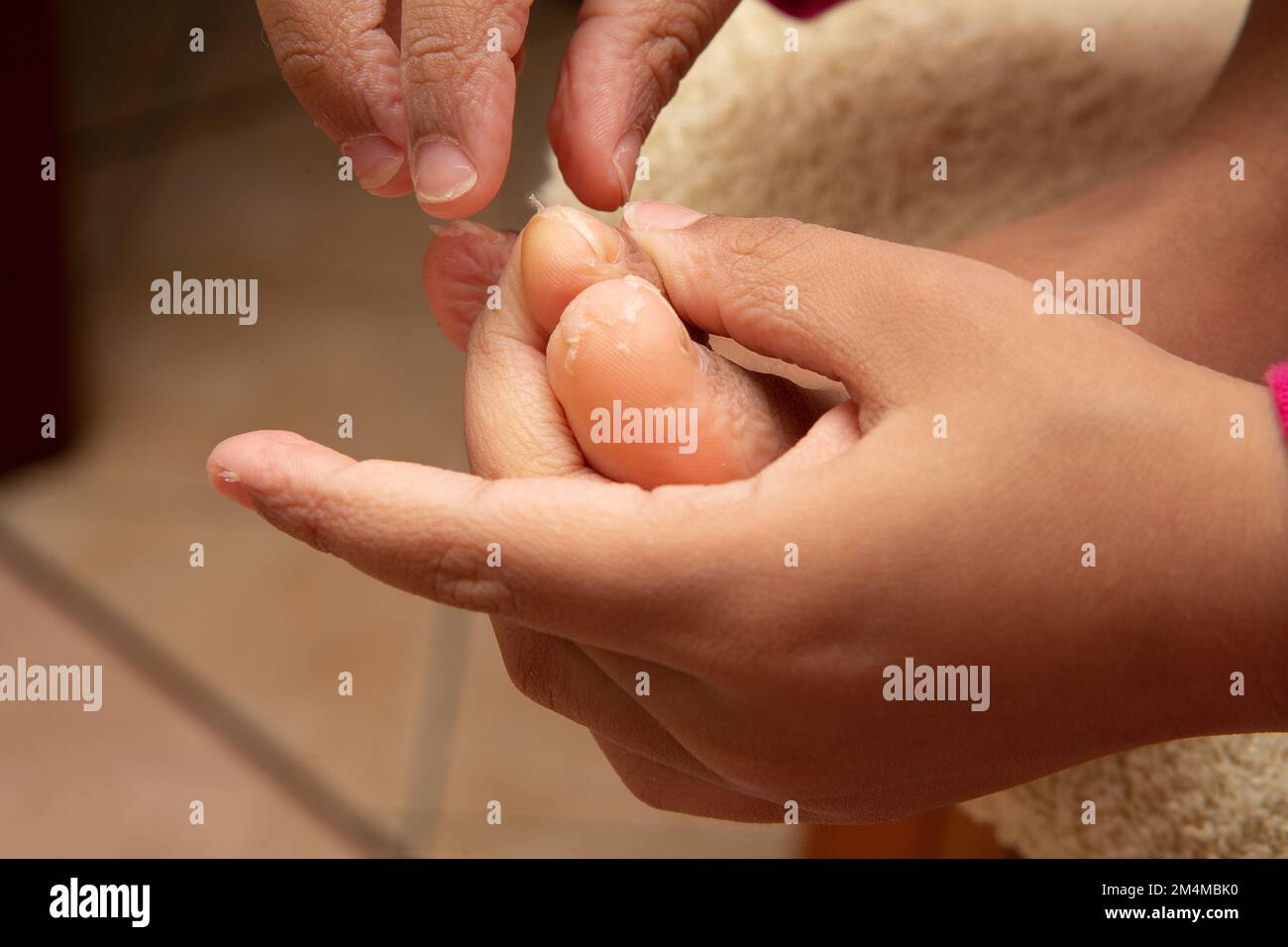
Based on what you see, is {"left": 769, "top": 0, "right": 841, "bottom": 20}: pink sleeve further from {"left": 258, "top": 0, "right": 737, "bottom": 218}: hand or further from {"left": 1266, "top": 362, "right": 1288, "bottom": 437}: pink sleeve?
{"left": 1266, "top": 362, "right": 1288, "bottom": 437}: pink sleeve

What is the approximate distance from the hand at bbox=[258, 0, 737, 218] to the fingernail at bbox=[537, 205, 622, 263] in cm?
4

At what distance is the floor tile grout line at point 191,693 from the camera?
3.47ft

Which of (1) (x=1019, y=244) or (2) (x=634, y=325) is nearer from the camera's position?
(2) (x=634, y=325)

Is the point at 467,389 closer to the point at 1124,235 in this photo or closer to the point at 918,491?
the point at 918,491

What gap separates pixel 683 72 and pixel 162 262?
90 cm

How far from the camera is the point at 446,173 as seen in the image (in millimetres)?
523

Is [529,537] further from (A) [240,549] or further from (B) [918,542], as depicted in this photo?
(A) [240,549]

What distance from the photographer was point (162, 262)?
134 centimetres

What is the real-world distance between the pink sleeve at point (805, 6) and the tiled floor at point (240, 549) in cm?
17

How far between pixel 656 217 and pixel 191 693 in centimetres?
78

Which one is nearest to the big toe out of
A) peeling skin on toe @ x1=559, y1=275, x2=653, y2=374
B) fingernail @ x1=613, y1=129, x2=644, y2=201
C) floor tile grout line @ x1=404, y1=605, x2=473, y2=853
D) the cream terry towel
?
peeling skin on toe @ x1=559, y1=275, x2=653, y2=374

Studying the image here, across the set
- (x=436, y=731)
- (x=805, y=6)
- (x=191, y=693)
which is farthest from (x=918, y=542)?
(x=191, y=693)

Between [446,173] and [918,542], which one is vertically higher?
[446,173]

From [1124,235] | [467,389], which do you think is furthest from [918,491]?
[1124,235]
